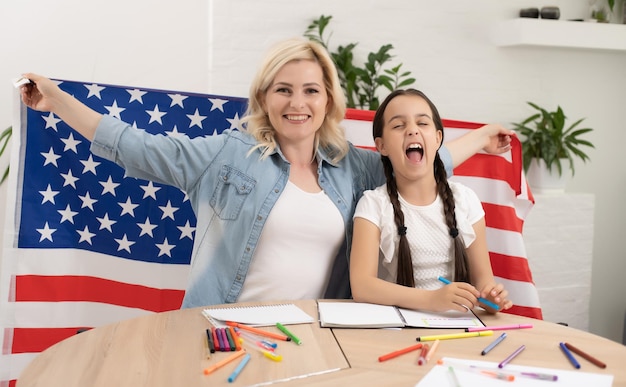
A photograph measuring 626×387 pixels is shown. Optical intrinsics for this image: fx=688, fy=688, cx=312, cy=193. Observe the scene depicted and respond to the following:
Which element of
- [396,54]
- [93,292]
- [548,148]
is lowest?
[93,292]

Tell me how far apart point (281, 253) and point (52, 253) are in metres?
0.85

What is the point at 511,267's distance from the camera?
92.4 inches

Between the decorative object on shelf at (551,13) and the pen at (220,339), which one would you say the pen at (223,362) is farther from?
the decorative object on shelf at (551,13)

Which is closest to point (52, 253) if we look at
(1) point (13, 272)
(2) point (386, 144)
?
(1) point (13, 272)

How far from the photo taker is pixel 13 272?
224 centimetres

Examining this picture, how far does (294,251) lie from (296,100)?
429 millimetres

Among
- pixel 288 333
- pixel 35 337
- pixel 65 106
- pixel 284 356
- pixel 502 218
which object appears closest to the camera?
pixel 284 356

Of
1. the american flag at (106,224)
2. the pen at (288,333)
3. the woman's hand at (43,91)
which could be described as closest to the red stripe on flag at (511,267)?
the american flag at (106,224)

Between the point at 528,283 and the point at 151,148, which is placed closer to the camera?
the point at 151,148

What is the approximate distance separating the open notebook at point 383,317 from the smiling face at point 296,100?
1.87 feet

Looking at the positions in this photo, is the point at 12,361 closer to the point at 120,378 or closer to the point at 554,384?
the point at 120,378

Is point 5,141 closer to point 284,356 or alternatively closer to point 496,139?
point 496,139

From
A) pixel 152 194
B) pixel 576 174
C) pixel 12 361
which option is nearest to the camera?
pixel 12 361

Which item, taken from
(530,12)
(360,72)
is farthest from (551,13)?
(360,72)
